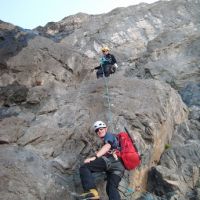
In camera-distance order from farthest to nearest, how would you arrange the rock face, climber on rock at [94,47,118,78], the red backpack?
climber on rock at [94,47,118,78], the rock face, the red backpack

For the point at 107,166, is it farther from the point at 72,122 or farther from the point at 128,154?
the point at 72,122

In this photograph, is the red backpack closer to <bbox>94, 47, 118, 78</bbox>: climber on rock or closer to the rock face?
the rock face

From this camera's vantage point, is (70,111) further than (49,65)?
No

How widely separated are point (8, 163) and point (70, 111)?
15.3ft

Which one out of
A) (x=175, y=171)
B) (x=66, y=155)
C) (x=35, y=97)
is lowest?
(x=175, y=171)

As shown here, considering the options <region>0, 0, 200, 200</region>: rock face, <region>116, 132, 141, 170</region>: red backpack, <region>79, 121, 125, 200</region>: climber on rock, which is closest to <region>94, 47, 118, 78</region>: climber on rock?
<region>0, 0, 200, 200</region>: rock face

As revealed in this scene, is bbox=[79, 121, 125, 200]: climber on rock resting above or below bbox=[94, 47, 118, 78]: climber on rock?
below

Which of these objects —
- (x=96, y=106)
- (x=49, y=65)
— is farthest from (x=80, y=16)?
(x=96, y=106)

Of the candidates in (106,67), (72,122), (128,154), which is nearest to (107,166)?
(128,154)

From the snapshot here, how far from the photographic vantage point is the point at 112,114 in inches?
653

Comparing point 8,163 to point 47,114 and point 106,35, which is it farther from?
point 106,35

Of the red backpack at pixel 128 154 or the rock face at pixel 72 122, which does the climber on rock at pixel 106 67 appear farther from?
the red backpack at pixel 128 154

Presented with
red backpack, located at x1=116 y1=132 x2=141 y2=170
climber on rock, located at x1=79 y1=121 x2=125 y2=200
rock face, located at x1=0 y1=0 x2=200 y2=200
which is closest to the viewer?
climber on rock, located at x1=79 y1=121 x2=125 y2=200

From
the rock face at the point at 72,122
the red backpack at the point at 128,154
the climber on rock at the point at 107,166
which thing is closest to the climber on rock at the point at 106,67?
A: the rock face at the point at 72,122
